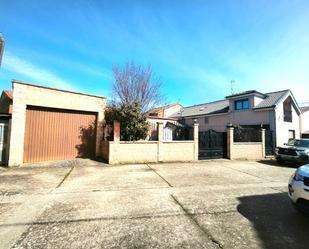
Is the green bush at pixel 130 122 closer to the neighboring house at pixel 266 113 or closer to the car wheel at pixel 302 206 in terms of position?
the car wheel at pixel 302 206

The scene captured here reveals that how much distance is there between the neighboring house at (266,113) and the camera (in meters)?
16.6

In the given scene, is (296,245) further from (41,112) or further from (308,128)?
(308,128)

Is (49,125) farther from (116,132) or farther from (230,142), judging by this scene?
(230,142)

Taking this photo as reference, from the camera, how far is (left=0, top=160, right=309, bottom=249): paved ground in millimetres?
3041

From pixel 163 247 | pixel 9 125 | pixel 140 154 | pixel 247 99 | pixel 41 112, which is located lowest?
pixel 163 247

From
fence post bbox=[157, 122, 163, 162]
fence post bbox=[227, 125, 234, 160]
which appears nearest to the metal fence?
fence post bbox=[227, 125, 234, 160]

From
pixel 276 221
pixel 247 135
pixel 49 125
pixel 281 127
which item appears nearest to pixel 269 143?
pixel 247 135

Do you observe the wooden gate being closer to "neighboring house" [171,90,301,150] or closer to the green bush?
the green bush

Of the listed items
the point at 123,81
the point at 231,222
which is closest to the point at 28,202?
the point at 231,222

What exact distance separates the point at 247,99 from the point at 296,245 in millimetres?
17722

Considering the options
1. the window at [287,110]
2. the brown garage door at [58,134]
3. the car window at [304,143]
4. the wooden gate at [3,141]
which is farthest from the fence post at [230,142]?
the wooden gate at [3,141]

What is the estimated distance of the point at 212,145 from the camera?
13.0 meters

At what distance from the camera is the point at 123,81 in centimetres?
1564

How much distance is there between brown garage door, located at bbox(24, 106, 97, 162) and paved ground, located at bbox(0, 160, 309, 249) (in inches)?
116
